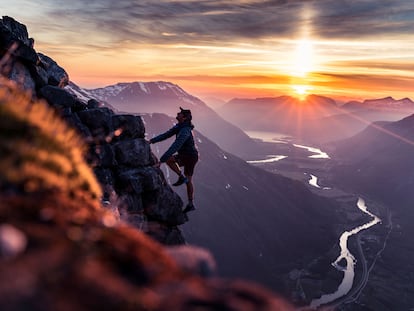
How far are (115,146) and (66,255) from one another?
88.3 feet

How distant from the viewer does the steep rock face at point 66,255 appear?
17.6 feet

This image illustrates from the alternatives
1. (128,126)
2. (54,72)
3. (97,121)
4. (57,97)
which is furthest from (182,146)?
(54,72)

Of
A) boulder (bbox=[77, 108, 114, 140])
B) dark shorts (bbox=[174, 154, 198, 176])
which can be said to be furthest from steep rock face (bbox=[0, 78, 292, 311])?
boulder (bbox=[77, 108, 114, 140])

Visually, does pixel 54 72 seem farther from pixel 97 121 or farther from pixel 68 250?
pixel 68 250

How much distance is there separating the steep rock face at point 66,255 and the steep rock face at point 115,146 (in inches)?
775

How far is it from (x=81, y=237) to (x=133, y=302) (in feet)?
6.70

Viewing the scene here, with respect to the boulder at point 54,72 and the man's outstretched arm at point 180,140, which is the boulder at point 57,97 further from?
the man's outstretched arm at point 180,140

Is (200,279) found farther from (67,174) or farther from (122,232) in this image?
(67,174)

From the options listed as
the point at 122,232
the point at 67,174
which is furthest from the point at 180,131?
the point at 122,232

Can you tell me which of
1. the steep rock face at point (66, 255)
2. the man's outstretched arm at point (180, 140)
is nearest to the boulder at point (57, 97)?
the man's outstretched arm at point (180, 140)

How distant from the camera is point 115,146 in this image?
32469 millimetres

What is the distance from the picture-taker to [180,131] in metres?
26.1

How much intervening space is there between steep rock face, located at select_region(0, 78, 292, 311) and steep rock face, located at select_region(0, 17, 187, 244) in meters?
19.7

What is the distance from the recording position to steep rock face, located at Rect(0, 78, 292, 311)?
5.36 meters
